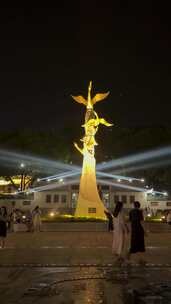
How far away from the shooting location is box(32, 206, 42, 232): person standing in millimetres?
27312

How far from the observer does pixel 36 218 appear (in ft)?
91.0

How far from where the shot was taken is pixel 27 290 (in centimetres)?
764

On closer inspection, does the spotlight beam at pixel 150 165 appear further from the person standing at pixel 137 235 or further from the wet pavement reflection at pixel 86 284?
the wet pavement reflection at pixel 86 284

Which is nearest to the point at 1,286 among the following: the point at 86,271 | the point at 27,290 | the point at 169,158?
the point at 27,290

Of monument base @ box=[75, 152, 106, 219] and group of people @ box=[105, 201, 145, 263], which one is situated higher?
monument base @ box=[75, 152, 106, 219]

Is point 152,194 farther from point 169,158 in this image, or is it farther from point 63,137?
point 63,137

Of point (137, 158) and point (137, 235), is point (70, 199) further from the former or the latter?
point (137, 235)

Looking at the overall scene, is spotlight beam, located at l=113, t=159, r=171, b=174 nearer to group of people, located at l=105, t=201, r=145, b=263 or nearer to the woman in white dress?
group of people, located at l=105, t=201, r=145, b=263

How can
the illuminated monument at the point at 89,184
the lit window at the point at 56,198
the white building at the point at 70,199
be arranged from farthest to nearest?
1. the lit window at the point at 56,198
2. the white building at the point at 70,199
3. the illuminated monument at the point at 89,184

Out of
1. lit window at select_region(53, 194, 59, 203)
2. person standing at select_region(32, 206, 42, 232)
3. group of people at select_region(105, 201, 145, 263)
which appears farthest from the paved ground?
lit window at select_region(53, 194, 59, 203)

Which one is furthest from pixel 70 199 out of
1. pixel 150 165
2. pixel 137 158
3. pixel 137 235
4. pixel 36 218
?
pixel 137 235

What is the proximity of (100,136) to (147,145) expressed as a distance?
6887mm

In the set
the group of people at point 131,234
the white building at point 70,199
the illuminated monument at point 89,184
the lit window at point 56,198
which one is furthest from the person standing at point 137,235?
the lit window at point 56,198

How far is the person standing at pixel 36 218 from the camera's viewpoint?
89.6 ft
